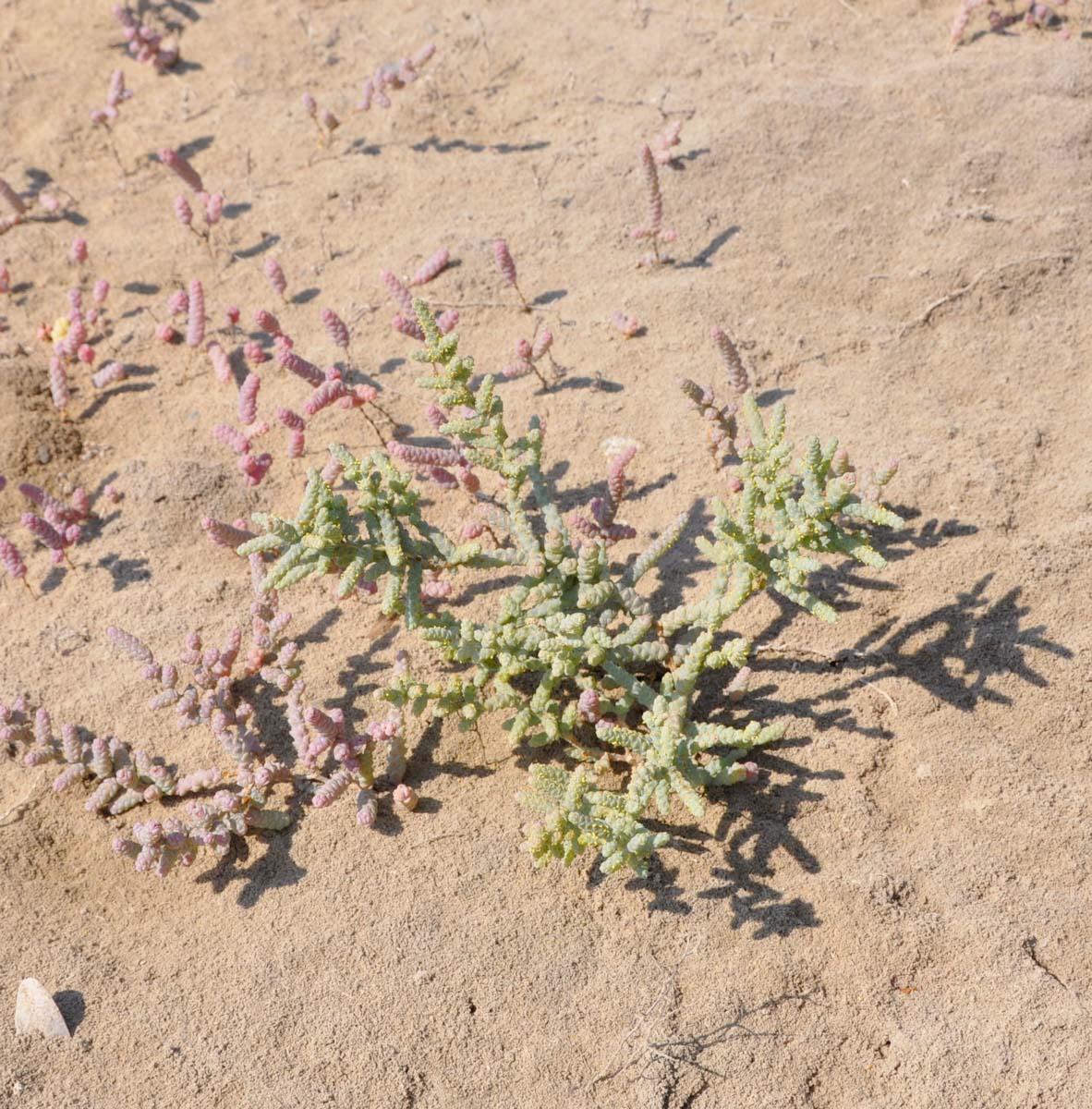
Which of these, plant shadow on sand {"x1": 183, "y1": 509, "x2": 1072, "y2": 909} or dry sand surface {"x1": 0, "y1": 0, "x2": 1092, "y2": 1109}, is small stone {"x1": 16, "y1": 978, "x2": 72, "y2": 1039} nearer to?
dry sand surface {"x1": 0, "y1": 0, "x2": 1092, "y2": 1109}

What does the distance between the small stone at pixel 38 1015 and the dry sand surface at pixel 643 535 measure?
0.04m

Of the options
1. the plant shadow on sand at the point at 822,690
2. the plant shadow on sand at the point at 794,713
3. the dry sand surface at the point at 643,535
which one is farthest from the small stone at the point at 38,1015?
the plant shadow on sand at the point at 822,690

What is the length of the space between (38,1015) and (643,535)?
198 centimetres

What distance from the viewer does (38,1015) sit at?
8.25 feet

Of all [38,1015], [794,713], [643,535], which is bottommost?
[794,713]

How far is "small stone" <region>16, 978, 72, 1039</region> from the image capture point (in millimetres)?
2500

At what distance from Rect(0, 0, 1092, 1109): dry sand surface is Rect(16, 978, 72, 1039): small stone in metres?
0.04

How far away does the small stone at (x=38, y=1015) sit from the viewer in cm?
250

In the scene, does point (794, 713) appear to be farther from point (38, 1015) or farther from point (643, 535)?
point (38, 1015)

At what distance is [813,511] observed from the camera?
248cm

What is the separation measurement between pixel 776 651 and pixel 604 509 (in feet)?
2.07

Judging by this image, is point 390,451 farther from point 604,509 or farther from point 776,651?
point 776,651

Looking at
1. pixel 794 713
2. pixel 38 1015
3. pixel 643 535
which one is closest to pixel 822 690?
pixel 794 713

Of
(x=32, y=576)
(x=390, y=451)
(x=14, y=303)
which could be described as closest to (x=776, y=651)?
(x=390, y=451)
